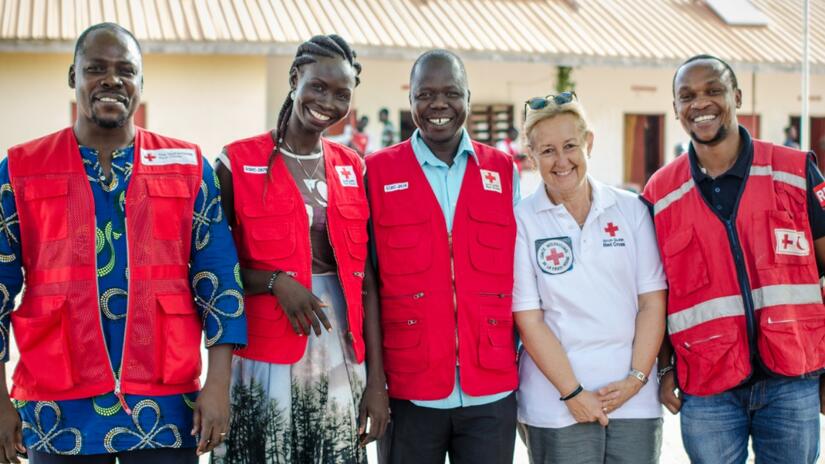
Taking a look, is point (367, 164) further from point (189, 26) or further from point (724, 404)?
point (189, 26)

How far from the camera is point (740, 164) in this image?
319 centimetres

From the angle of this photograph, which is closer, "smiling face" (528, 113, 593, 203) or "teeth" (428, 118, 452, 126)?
"smiling face" (528, 113, 593, 203)

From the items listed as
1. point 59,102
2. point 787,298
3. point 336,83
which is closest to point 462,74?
point 336,83

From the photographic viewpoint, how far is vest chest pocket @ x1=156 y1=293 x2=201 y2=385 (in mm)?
2654

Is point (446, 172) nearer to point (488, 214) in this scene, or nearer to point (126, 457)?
point (488, 214)

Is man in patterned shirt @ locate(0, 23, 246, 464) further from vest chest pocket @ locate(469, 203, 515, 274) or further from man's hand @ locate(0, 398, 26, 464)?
vest chest pocket @ locate(469, 203, 515, 274)

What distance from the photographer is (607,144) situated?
678 inches

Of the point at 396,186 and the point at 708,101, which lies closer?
the point at 708,101

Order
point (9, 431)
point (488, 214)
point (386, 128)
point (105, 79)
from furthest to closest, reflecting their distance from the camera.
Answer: point (386, 128)
point (488, 214)
point (105, 79)
point (9, 431)

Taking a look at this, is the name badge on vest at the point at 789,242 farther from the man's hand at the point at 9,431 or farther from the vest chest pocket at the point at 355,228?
the man's hand at the point at 9,431

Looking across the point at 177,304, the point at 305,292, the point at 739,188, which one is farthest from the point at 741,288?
the point at 177,304

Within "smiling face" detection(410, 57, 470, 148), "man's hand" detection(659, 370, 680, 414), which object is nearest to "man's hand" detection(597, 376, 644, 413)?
"man's hand" detection(659, 370, 680, 414)

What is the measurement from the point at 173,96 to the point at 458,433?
11.2m

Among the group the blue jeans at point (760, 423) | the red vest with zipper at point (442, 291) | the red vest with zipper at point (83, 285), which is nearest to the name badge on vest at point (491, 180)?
the red vest with zipper at point (442, 291)
